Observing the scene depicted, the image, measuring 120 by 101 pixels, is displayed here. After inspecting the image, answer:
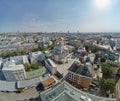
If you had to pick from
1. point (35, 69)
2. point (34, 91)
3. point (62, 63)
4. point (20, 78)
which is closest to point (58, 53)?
point (62, 63)

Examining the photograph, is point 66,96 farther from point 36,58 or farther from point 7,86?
point 36,58

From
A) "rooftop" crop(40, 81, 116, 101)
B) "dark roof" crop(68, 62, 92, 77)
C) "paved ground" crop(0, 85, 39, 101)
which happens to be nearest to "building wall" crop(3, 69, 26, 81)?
"paved ground" crop(0, 85, 39, 101)

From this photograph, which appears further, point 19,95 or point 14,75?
point 14,75

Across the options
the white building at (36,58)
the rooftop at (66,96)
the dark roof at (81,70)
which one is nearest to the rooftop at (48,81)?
the dark roof at (81,70)

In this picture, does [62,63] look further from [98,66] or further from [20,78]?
[20,78]

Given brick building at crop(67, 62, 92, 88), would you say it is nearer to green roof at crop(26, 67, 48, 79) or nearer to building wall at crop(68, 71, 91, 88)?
building wall at crop(68, 71, 91, 88)

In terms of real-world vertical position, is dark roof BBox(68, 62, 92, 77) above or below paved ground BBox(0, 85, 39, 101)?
above

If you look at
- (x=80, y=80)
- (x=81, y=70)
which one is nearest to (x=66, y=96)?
(x=80, y=80)

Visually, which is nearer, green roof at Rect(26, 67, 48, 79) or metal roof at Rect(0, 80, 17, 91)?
metal roof at Rect(0, 80, 17, 91)
